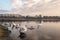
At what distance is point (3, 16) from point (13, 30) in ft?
0.77

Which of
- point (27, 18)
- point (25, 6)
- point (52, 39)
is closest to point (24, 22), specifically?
point (27, 18)

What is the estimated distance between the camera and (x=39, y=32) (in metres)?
2.50

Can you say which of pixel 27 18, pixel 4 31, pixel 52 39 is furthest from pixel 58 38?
pixel 4 31

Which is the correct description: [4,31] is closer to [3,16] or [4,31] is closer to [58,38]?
[3,16]

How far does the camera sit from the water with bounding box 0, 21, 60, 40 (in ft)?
8.08

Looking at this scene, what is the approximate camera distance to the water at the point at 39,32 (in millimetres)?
2463

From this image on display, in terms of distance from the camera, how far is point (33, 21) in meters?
2.52

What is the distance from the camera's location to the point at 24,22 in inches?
98.1

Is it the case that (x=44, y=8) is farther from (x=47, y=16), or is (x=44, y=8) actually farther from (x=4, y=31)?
(x=4, y=31)

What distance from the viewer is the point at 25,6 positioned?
2.52 metres

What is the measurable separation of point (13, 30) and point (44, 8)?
1.72ft

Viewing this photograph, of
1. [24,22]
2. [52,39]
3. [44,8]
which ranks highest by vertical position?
[44,8]

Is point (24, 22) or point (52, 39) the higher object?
point (24, 22)

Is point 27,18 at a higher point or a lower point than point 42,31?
higher
